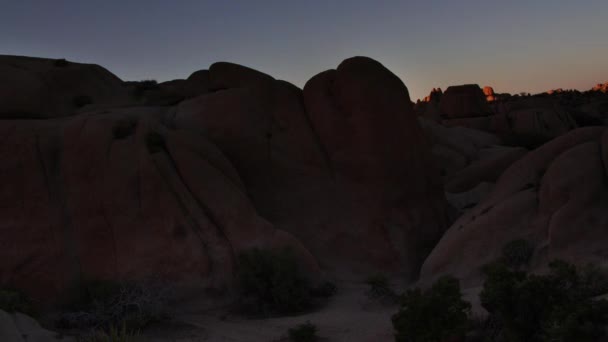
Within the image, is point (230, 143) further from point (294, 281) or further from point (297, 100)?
point (294, 281)

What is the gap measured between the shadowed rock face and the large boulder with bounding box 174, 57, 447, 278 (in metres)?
0.04

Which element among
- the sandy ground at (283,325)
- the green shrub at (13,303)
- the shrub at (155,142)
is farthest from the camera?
the shrub at (155,142)

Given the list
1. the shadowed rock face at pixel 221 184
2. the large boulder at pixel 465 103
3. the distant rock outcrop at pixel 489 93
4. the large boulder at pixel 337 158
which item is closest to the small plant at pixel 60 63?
the shadowed rock face at pixel 221 184

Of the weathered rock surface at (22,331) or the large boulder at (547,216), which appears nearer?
the weathered rock surface at (22,331)

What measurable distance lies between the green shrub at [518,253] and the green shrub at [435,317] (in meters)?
4.50

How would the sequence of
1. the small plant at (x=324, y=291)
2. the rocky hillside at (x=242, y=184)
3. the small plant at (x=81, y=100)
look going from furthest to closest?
the small plant at (x=81, y=100) → the small plant at (x=324, y=291) → the rocky hillside at (x=242, y=184)

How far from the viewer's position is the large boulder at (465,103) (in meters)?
40.7

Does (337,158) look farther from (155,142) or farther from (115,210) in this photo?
(115,210)

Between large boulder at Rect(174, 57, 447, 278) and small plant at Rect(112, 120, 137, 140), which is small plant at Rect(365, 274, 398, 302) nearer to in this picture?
large boulder at Rect(174, 57, 447, 278)

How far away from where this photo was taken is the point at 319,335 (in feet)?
30.6

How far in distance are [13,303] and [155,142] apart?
4.99 metres

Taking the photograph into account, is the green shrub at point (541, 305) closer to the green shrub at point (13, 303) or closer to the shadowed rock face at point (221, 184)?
the shadowed rock face at point (221, 184)

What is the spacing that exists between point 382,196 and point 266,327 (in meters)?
6.69

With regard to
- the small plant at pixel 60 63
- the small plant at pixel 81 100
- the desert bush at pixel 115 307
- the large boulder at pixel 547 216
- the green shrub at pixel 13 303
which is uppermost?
the small plant at pixel 60 63
